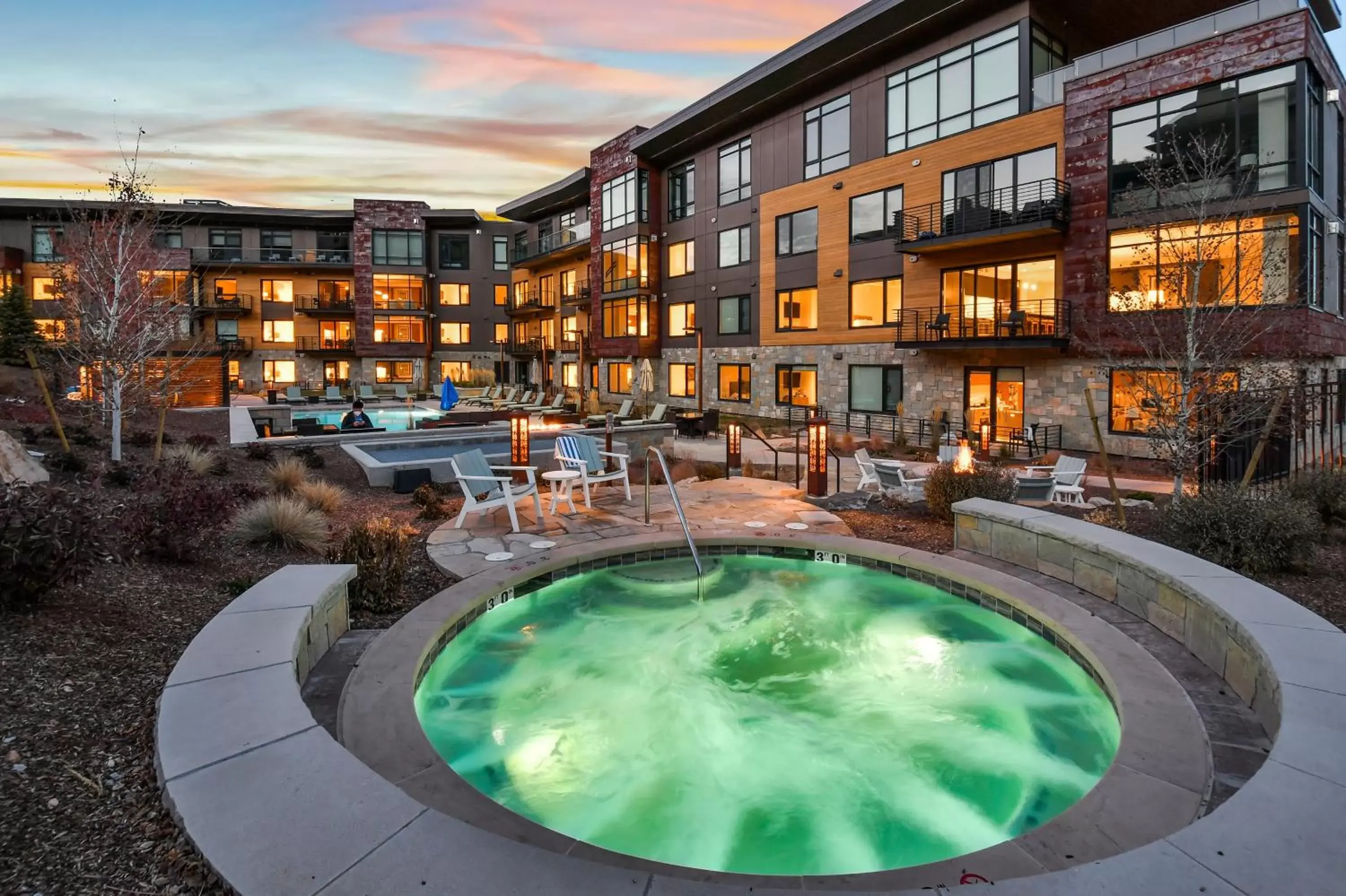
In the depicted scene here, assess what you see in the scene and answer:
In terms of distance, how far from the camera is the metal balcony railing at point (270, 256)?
143ft

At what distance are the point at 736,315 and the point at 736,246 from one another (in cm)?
278

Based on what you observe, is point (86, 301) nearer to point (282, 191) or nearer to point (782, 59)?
point (782, 59)

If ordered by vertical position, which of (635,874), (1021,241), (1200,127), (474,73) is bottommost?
(635,874)

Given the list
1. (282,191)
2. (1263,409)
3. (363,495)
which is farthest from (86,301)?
(282,191)

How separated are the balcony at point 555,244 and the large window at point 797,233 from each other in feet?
42.9

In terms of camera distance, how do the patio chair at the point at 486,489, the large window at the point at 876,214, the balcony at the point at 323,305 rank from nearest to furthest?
the patio chair at the point at 486,489 < the large window at the point at 876,214 < the balcony at the point at 323,305

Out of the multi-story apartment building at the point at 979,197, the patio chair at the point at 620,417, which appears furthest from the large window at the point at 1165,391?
the patio chair at the point at 620,417

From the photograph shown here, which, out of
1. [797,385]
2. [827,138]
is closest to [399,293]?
[797,385]

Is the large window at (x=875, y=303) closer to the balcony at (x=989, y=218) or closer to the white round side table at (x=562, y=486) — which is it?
the balcony at (x=989, y=218)

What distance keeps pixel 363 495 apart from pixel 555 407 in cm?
1719

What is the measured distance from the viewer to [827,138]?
25000 mm

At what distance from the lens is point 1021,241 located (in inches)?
757

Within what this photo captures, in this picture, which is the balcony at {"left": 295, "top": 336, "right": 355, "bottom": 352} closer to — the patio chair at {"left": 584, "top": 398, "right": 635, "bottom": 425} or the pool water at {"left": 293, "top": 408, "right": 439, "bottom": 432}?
the pool water at {"left": 293, "top": 408, "right": 439, "bottom": 432}

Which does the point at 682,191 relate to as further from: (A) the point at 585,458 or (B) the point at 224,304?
(B) the point at 224,304
